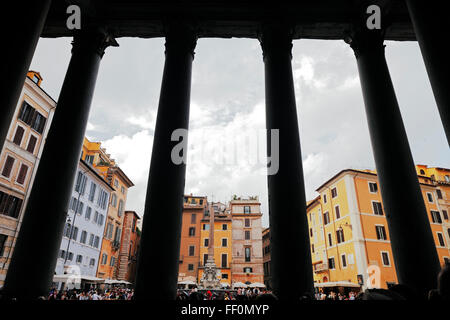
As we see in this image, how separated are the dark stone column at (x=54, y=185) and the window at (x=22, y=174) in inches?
922

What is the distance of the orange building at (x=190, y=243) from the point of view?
212 feet

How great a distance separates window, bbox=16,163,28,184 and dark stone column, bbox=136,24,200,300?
25606 millimetres

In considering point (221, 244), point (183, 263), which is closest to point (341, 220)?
point (221, 244)

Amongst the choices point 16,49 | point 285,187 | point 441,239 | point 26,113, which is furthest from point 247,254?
point 16,49

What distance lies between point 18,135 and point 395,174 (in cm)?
3174

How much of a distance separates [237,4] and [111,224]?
151 ft

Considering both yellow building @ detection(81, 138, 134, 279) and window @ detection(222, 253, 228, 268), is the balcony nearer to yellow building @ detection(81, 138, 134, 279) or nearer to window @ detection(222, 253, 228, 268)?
window @ detection(222, 253, 228, 268)

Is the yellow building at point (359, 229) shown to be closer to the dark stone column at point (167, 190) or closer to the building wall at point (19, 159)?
the dark stone column at point (167, 190)

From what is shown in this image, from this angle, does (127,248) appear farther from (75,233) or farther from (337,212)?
(337,212)

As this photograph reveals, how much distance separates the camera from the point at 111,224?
4841cm

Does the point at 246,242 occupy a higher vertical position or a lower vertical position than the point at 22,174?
lower

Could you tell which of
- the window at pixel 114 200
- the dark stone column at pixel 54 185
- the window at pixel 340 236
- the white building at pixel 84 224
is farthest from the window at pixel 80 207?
the window at pixel 340 236

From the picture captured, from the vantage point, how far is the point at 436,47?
5.95 m
